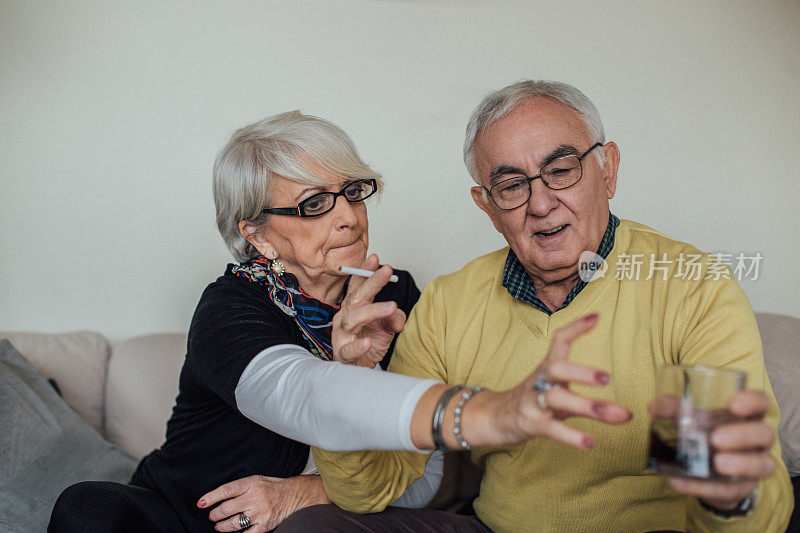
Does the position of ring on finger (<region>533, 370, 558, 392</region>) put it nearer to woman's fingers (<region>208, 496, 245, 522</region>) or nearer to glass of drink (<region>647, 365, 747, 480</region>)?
glass of drink (<region>647, 365, 747, 480</region>)

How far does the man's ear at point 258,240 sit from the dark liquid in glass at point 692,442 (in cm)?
115

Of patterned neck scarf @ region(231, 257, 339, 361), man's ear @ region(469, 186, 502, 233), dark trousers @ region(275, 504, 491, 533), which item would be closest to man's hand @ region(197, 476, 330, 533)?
dark trousers @ region(275, 504, 491, 533)

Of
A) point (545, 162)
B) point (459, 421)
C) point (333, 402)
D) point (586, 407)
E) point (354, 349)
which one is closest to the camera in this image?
point (586, 407)

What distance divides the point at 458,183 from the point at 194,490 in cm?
146

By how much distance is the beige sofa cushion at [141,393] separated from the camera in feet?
7.59

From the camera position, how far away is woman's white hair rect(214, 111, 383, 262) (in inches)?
65.1

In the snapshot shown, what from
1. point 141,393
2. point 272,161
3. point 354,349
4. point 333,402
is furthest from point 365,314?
point 141,393

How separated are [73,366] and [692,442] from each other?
84.0 inches

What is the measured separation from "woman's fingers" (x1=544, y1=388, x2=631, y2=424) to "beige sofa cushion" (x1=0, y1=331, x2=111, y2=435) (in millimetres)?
1979

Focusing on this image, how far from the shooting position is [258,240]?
5.83 ft

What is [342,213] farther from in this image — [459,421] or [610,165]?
[459,421]

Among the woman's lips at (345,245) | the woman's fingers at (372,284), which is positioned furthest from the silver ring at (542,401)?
the woman's lips at (345,245)

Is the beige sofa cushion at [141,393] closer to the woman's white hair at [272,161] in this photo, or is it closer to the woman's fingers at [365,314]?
the woman's white hair at [272,161]

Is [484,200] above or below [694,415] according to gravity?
above
